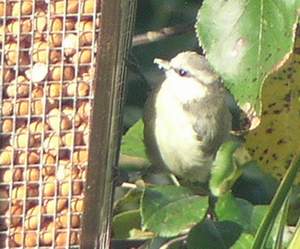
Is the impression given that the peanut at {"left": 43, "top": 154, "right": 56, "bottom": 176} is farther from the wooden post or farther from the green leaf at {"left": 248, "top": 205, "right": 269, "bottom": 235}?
the green leaf at {"left": 248, "top": 205, "right": 269, "bottom": 235}

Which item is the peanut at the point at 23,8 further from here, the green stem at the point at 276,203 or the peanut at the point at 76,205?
the green stem at the point at 276,203

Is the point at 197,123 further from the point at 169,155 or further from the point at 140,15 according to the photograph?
the point at 140,15

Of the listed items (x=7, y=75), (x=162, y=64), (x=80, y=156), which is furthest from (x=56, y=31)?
(x=162, y=64)

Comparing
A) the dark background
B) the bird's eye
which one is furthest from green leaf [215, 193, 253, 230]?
the bird's eye

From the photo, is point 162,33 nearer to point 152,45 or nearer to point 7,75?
point 152,45

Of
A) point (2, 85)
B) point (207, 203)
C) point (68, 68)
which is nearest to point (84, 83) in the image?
point (68, 68)
